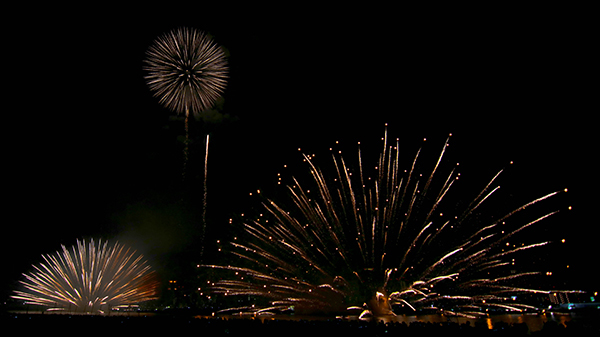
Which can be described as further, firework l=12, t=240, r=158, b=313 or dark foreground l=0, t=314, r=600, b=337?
firework l=12, t=240, r=158, b=313

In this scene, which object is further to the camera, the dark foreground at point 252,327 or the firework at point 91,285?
the firework at point 91,285

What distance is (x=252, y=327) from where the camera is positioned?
9.66 m

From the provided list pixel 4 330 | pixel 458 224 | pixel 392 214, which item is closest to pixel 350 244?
pixel 392 214

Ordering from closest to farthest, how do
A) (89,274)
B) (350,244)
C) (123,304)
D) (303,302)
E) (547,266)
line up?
(350,244) < (303,302) < (547,266) < (89,274) < (123,304)

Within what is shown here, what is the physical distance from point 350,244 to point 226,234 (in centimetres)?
1264

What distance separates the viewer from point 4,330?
36.7 ft

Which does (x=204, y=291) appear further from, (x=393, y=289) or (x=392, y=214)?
(x=392, y=214)

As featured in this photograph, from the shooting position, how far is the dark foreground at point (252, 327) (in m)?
7.42

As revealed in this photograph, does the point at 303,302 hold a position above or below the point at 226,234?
below

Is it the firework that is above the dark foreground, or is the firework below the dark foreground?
above

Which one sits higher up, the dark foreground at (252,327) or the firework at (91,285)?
the firework at (91,285)

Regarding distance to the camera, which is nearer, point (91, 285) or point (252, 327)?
point (252, 327)

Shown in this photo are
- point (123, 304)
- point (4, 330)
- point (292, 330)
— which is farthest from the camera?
point (123, 304)

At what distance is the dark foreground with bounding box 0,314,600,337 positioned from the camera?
7.42 metres
